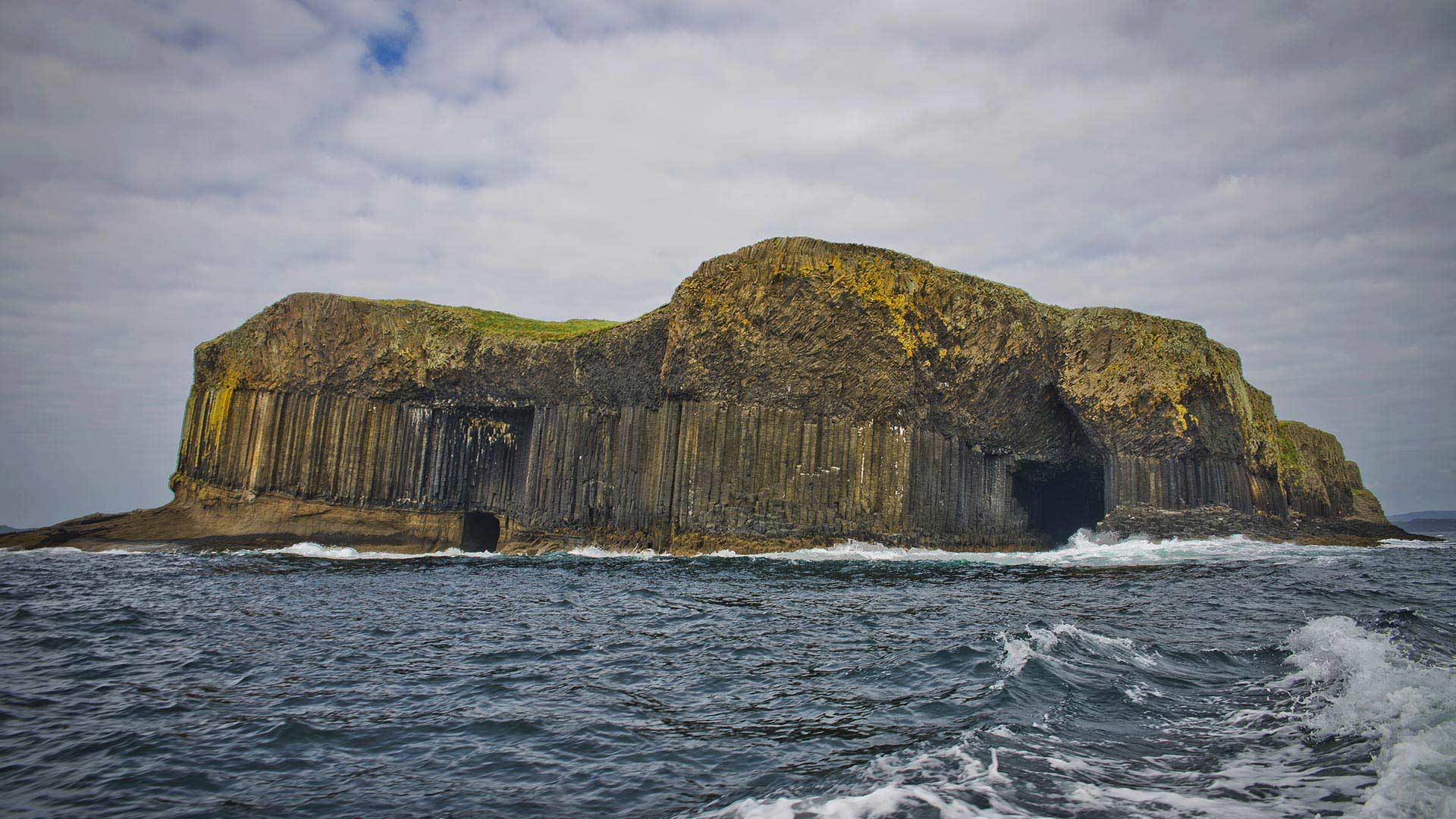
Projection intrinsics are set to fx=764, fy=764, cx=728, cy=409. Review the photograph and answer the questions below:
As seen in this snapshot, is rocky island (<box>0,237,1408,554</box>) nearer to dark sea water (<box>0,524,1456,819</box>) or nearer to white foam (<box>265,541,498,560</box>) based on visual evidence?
white foam (<box>265,541,498,560</box>)

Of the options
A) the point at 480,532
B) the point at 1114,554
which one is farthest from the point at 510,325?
the point at 1114,554

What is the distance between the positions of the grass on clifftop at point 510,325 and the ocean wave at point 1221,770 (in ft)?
89.1

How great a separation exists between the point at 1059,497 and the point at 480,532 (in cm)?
2682

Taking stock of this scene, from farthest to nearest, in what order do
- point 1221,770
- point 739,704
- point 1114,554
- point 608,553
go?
1. point 608,553
2. point 1114,554
3. point 739,704
4. point 1221,770

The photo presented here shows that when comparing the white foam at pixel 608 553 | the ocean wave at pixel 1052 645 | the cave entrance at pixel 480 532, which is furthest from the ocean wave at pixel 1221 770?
the cave entrance at pixel 480 532

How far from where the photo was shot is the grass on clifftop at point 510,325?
31.8 m

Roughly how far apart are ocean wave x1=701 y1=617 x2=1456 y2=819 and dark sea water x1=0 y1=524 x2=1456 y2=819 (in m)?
0.02

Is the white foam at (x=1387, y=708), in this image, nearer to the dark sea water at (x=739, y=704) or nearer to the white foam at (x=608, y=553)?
the dark sea water at (x=739, y=704)

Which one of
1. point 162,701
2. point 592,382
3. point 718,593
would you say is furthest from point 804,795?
point 592,382

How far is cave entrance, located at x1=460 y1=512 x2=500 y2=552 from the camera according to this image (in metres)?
33.2

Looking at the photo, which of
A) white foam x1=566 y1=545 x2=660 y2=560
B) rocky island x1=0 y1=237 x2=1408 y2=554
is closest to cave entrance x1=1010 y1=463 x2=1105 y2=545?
rocky island x1=0 y1=237 x2=1408 y2=554

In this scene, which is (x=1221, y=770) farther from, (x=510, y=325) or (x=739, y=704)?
(x=510, y=325)

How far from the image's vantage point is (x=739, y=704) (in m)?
7.16

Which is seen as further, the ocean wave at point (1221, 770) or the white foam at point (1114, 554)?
the white foam at point (1114, 554)
